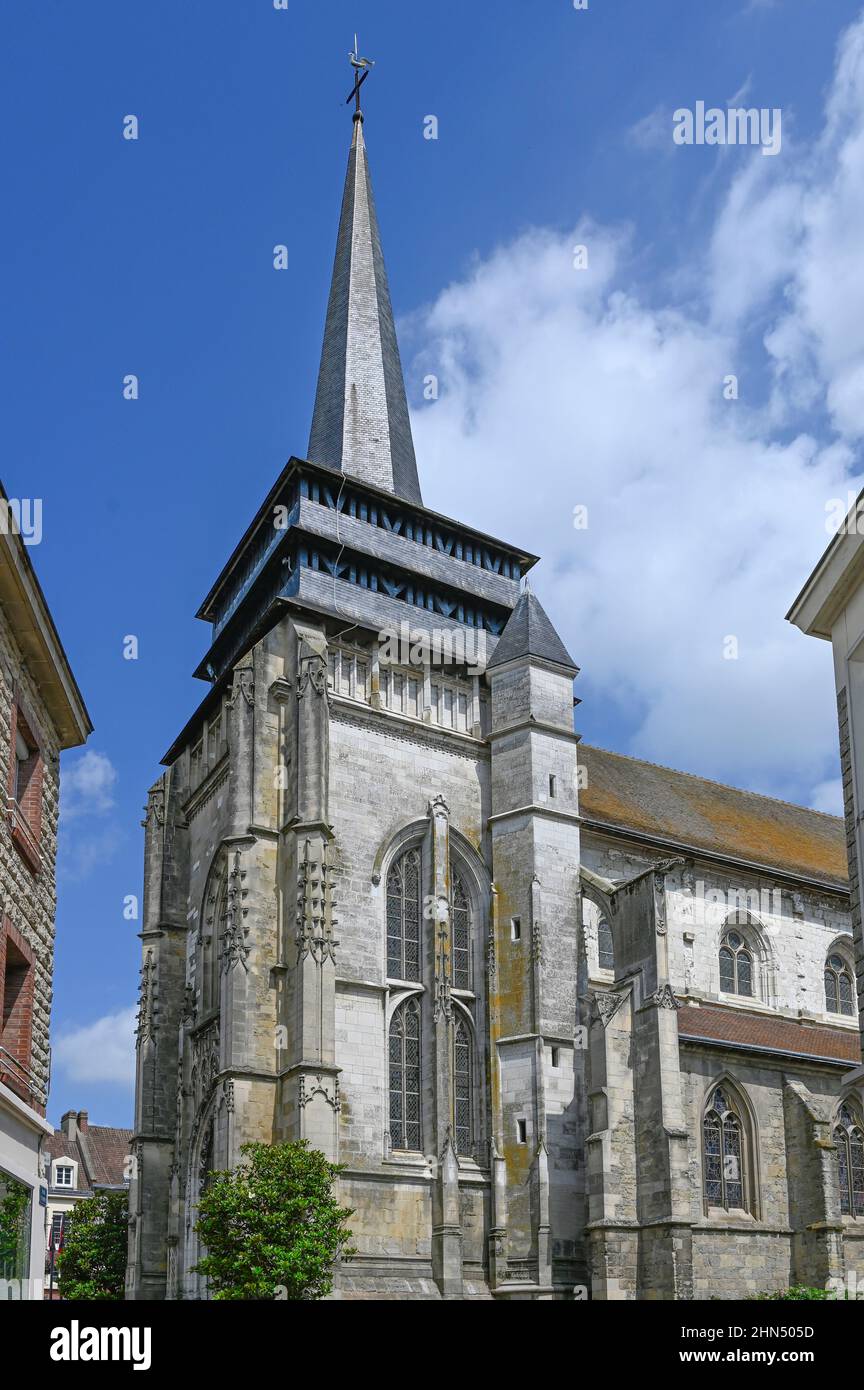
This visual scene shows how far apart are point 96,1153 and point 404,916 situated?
39137 mm

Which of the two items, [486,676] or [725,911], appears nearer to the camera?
[486,676]

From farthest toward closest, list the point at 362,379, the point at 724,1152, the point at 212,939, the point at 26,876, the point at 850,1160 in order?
the point at 362,379 < the point at 850,1160 < the point at 212,939 < the point at 724,1152 < the point at 26,876

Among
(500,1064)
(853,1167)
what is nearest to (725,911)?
(853,1167)

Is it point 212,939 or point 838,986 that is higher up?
point 212,939

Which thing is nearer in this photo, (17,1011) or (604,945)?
(17,1011)

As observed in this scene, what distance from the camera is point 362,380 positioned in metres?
38.1

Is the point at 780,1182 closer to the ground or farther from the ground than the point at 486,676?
closer to the ground

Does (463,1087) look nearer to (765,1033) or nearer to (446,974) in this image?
(446,974)

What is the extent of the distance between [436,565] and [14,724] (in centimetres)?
1988

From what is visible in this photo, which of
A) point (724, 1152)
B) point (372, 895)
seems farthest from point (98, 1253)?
point (724, 1152)

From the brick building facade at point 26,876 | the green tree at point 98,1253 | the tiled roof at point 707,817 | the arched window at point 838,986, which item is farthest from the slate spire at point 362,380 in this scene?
the brick building facade at point 26,876
